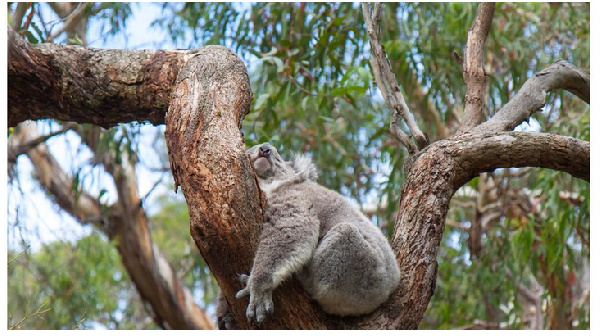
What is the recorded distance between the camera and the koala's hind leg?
2477mm

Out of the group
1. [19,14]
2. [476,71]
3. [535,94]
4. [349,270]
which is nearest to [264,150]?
[349,270]

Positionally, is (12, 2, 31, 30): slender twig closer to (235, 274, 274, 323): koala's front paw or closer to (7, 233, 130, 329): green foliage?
(7, 233, 130, 329): green foliage

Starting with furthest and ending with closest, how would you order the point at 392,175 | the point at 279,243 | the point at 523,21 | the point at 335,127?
the point at 335,127 < the point at 523,21 < the point at 392,175 < the point at 279,243

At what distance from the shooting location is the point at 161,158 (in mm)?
6680

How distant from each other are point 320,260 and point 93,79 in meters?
1.39

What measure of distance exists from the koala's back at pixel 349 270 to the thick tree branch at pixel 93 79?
815 mm

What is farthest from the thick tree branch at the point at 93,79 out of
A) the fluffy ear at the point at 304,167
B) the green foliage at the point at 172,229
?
the green foliage at the point at 172,229

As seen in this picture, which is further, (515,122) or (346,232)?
(515,122)

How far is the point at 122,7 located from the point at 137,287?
2500mm

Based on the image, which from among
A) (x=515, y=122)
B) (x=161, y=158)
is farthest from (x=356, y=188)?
(x=515, y=122)

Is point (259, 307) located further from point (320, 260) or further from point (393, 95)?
point (393, 95)

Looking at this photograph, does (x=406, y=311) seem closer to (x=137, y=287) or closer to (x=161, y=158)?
(x=137, y=287)

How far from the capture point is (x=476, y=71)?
3.22 metres

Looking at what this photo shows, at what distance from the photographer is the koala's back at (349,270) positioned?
2477 millimetres
